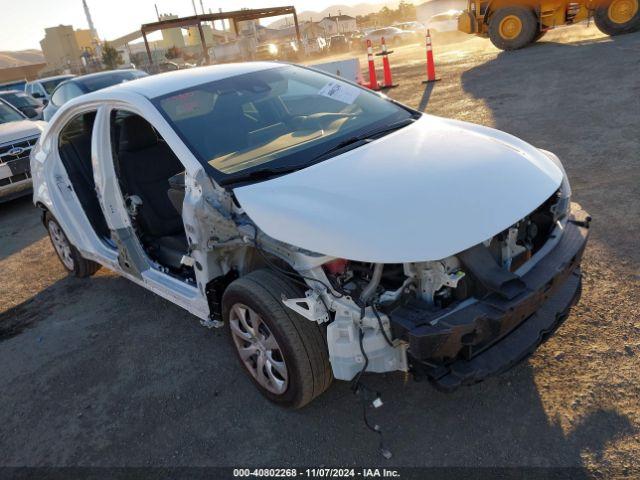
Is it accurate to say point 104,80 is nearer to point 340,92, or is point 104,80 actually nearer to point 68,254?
point 68,254

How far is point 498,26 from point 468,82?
4.30 m

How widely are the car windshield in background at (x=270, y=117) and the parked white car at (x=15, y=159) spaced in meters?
5.47

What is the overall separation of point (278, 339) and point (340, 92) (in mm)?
1972

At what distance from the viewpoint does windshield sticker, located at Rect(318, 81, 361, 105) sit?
368 cm

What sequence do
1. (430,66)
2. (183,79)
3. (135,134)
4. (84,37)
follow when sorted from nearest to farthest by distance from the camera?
(183,79)
(135,134)
(430,66)
(84,37)

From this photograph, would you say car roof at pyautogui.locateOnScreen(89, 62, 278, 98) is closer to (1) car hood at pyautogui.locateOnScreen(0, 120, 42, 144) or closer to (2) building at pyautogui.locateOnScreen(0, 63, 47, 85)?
(1) car hood at pyautogui.locateOnScreen(0, 120, 42, 144)

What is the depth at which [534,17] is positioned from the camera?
13555 mm

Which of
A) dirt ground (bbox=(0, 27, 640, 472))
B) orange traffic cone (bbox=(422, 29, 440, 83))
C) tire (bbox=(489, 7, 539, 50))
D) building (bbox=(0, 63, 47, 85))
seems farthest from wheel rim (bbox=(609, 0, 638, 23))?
building (bbox=(0, 63, 47, 85))

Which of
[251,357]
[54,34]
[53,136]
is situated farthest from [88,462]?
[54,34]

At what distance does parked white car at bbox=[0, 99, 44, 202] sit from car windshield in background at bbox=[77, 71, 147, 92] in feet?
7.14

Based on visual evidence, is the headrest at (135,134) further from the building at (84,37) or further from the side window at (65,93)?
the building at (84,37)

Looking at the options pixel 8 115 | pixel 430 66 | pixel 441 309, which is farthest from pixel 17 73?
pixel 441 309

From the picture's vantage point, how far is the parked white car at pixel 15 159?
295 inches

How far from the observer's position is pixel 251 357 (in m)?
2.99
